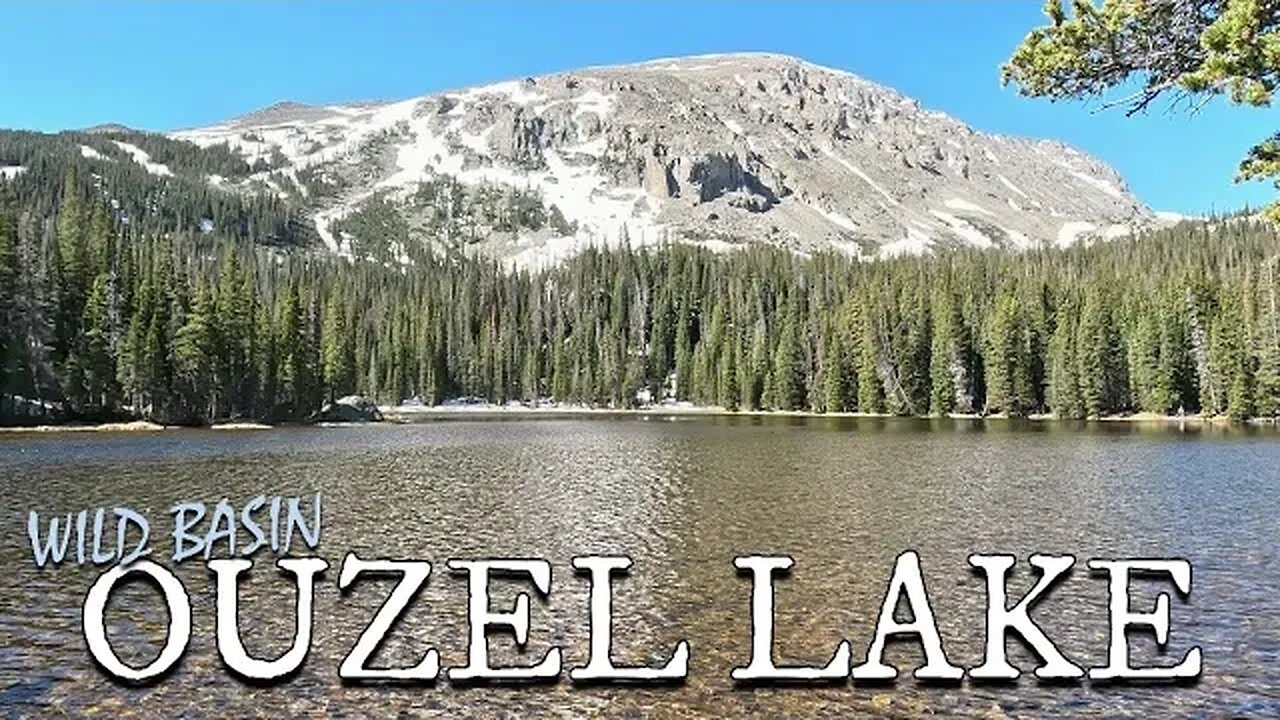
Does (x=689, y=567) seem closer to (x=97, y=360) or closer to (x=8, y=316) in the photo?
(x=97, y=360)

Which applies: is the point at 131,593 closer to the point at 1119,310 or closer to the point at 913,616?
the point at 913,616

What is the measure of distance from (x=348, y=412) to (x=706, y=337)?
246 feet

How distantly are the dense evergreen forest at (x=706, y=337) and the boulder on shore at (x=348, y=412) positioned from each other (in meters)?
1.95

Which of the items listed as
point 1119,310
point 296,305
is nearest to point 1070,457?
point 1119,310

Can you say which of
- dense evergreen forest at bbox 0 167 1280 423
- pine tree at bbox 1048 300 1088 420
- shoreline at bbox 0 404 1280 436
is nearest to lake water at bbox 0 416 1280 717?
shoreline at bbox 0 404 1280 436

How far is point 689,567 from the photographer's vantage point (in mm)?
22906

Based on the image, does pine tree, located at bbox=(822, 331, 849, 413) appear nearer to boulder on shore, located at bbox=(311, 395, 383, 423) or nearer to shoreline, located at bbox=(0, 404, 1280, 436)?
shoreline, located at bbox=(0, 404, 1280, 436)

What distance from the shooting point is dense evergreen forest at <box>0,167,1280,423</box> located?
92.7m

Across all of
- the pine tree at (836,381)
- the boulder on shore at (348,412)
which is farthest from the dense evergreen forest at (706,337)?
the boulder on shore at (348,412)

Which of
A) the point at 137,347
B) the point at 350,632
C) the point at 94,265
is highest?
the point at 94,265

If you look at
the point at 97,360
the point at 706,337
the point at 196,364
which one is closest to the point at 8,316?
the point at 97,360

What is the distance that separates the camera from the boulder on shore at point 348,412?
115275mm

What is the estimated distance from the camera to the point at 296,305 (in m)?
116

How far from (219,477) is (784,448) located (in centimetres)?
3413
